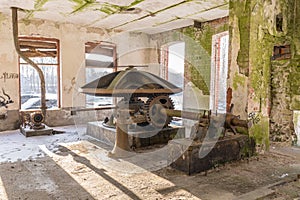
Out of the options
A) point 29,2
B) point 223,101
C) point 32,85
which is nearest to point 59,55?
point 32,85

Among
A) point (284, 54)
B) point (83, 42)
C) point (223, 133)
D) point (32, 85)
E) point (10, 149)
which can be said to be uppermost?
point (83, 42)

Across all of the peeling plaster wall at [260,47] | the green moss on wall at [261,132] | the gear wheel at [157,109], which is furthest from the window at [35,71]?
the green moss on wall at [261,132]

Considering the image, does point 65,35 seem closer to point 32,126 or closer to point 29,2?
point 29,2

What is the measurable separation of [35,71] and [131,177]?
5.42m

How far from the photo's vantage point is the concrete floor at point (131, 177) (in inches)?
117

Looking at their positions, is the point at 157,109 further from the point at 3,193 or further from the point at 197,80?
the point at 197,80

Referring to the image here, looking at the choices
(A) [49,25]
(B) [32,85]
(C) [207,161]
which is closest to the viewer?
(C) [207,161]

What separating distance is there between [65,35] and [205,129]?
17.2ft

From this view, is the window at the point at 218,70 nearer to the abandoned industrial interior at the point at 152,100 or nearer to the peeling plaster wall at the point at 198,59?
the abandoned industrial interior at the point at 152,100

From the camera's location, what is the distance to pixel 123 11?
6.20m

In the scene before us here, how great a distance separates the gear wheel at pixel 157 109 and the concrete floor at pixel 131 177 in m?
0.54

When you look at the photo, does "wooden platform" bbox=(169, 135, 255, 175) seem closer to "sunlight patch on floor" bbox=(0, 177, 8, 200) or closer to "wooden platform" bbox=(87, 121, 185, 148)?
"wooden platform" bbox=(87, 121, 185, 148)

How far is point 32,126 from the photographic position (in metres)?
6.20

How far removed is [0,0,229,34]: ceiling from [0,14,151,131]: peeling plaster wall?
0.92 feet
